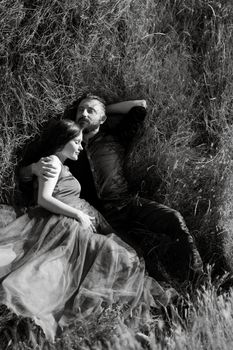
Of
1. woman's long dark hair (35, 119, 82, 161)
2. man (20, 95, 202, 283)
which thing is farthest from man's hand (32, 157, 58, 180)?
woman's long dark hair (35, 119, 82, 161)

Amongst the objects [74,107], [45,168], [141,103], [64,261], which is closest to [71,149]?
[45,168]

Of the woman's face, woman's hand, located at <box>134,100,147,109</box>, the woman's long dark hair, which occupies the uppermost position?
woman's hand, located at <box>134,100,147,109</box>

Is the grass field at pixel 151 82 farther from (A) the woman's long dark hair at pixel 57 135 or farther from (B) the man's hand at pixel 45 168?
(B) the man's hand at pixel 45 168

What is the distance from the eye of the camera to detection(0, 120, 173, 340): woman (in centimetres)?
325

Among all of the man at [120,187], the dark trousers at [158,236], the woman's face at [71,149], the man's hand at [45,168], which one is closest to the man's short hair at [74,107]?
the man at [120,187]

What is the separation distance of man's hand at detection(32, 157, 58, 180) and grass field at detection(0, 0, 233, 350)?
26cm

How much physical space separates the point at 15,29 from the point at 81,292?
6.36ft

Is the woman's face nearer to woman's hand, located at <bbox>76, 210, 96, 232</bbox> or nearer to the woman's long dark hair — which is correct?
the woman's long dark hair

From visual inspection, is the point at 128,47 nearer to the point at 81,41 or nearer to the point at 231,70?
the point at 81,41

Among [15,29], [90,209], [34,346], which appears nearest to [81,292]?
[34,346]

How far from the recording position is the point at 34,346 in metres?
3.15

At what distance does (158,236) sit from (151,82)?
1.22 meters

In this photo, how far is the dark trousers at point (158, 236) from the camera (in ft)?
12.2

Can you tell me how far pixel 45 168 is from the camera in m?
3.79
